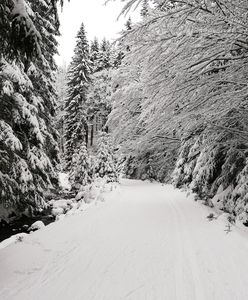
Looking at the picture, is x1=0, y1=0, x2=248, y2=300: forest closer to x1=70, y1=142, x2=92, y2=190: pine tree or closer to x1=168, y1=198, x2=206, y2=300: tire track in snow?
x1=168, y1=198, x2=206, y2=300: tire track in snow

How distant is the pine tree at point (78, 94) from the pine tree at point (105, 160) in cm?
1258

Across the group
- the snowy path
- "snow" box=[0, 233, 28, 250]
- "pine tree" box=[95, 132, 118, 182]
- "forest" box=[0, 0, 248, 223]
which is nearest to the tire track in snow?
the snowy path

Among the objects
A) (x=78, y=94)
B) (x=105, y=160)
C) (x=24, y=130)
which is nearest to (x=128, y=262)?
(x=24, y=130)

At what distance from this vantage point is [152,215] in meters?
11.2

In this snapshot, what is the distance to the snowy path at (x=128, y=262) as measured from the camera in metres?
4.99

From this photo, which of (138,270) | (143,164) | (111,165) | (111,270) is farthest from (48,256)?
(111,165)

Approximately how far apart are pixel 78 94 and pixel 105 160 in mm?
16209

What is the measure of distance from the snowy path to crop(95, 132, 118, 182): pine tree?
51.7 ft

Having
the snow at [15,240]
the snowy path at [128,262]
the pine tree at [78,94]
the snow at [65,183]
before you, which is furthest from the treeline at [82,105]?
the snowy path at [128,262]

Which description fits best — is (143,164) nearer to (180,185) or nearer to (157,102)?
(180,185)

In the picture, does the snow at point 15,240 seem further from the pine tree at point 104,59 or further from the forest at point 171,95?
the pine tree at point 104,59

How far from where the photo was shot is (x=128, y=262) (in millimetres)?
6258

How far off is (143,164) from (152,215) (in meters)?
3.00

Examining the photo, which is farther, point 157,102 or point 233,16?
point 157,102
